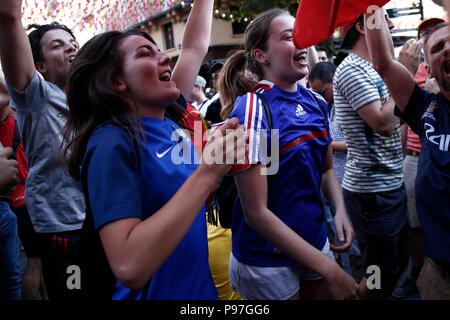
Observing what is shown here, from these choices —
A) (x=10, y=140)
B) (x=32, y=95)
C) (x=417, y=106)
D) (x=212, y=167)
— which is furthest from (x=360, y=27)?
(x=10, y=140)

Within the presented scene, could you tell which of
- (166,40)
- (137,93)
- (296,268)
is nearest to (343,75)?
→ (296,268)

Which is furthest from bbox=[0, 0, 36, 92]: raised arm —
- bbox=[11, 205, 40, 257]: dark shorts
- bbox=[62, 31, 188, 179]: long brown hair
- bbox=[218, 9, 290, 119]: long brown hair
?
bbox=[11, 205, 40, 257]: dark shorts

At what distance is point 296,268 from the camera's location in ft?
5.65

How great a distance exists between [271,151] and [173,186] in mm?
689

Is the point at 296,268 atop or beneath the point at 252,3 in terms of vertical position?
beneath

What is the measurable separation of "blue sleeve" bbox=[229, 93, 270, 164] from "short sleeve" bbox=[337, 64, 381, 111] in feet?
3.14

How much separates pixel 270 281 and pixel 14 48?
5.07 ft

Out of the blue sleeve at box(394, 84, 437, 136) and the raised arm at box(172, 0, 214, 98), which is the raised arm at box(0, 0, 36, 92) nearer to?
the raised arm at box(172, 0, 214, 98)

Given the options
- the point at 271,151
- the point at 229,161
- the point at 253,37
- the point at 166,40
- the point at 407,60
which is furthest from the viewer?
the point at 166,40

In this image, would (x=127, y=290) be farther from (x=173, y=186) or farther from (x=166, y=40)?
(x=166, y=40)

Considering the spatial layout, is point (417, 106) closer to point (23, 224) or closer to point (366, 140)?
point (366, 140)

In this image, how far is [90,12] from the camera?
292 centimetres

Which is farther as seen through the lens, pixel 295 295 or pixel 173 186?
pixel 295 295

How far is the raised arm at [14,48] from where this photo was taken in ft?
4.66
